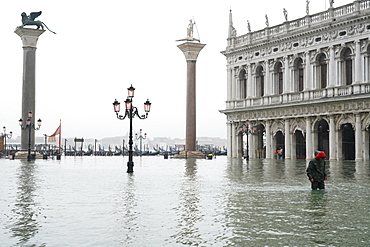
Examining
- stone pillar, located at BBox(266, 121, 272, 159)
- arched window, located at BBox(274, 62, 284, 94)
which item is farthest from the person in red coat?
arched window, located at BBox(274, 62, 284, 94)

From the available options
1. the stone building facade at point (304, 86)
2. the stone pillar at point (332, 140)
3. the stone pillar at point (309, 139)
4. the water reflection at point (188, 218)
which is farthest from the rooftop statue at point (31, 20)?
the water reflection at point (188, 218)

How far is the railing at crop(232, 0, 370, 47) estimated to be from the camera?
38.8m

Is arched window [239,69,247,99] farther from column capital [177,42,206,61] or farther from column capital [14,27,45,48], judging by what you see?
column capital [14,27,45,48]

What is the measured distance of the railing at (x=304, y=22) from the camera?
127 feet

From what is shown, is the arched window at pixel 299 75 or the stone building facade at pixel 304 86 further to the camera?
the arched window at pixel 299 75

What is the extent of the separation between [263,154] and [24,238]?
43246 mm

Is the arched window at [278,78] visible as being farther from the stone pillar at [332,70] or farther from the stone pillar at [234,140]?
the stone pillar at [332,70]

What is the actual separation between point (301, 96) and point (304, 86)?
2.68 feet

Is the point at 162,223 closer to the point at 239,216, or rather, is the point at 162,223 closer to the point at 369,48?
the point at 239,216

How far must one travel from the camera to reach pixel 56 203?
1053 cm

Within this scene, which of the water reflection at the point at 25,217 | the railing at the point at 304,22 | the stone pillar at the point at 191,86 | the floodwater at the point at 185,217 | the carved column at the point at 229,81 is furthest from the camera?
the carved column at the point at 229,81

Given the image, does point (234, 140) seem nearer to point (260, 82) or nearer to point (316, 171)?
point (260, 82)

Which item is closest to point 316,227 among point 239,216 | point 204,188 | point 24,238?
point 239,216

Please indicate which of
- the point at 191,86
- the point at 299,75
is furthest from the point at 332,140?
the point at 191,86
